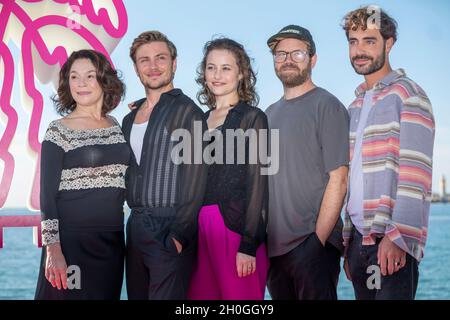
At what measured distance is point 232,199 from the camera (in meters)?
3.49

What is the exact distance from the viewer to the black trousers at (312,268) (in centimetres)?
358

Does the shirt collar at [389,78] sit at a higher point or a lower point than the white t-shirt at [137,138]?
higher

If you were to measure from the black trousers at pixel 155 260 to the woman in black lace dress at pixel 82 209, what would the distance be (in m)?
0.11

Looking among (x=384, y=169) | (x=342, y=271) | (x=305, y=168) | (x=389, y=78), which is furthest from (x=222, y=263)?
(x=342, y=271)

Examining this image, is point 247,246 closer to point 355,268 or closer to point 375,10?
point 355,268

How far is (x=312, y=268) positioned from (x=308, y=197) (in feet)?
1.33

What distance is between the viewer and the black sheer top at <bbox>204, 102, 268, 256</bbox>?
345 cm

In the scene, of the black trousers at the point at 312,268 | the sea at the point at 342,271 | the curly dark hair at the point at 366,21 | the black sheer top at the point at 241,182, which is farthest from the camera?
the sea at the point at 342,271

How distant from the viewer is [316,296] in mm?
3604

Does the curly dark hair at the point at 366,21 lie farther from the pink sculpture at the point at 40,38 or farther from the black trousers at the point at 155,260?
the pink sculpture at the point at 40,38

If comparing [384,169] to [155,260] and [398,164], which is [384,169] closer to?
[398,164]

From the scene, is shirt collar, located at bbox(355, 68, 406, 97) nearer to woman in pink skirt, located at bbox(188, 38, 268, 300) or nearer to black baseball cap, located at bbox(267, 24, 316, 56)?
black baseball cap, located at bbox(267, 24, 316, 56)

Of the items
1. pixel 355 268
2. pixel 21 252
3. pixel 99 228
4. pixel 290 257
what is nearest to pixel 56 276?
pixel 99 228

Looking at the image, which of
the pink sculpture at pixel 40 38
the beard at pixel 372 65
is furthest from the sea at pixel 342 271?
the beard at pixel 372 65
